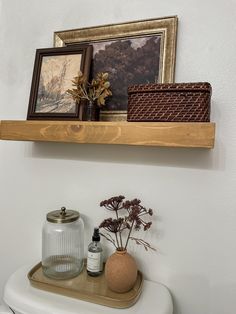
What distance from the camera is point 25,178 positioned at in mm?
1109

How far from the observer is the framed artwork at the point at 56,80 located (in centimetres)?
93

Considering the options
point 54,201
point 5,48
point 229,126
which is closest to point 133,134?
point 229,126

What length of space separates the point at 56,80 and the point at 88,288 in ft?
2.41

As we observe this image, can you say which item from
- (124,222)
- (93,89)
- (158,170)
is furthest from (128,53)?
(124,222)

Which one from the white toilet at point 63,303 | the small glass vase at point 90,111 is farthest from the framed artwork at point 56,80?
the white toilet at point 63,303

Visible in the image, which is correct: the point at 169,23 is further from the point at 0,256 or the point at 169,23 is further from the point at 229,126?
the point at 0,256

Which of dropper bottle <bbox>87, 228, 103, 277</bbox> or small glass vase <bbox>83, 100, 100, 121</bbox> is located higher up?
small glass vase <bbox>83, 100, 100, 121</bbox>

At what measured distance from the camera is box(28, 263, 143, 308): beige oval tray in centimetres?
78

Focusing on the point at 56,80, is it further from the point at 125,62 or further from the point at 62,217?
the point at 62,217

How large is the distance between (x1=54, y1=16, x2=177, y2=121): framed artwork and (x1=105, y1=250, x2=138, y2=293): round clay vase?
47 centimetres

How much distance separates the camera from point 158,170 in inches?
35.3

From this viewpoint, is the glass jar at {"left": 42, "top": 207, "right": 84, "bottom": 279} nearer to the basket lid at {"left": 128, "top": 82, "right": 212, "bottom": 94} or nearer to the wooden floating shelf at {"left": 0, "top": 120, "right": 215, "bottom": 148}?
the wooden floating shelf at {"left": 0, "top": 120, "right": 215, "bottom": 148}

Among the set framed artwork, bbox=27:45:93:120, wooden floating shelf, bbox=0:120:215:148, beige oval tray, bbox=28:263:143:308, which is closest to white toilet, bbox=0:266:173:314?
beige oval tray, bbox=28:263:143:308

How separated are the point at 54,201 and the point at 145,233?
39 cm
